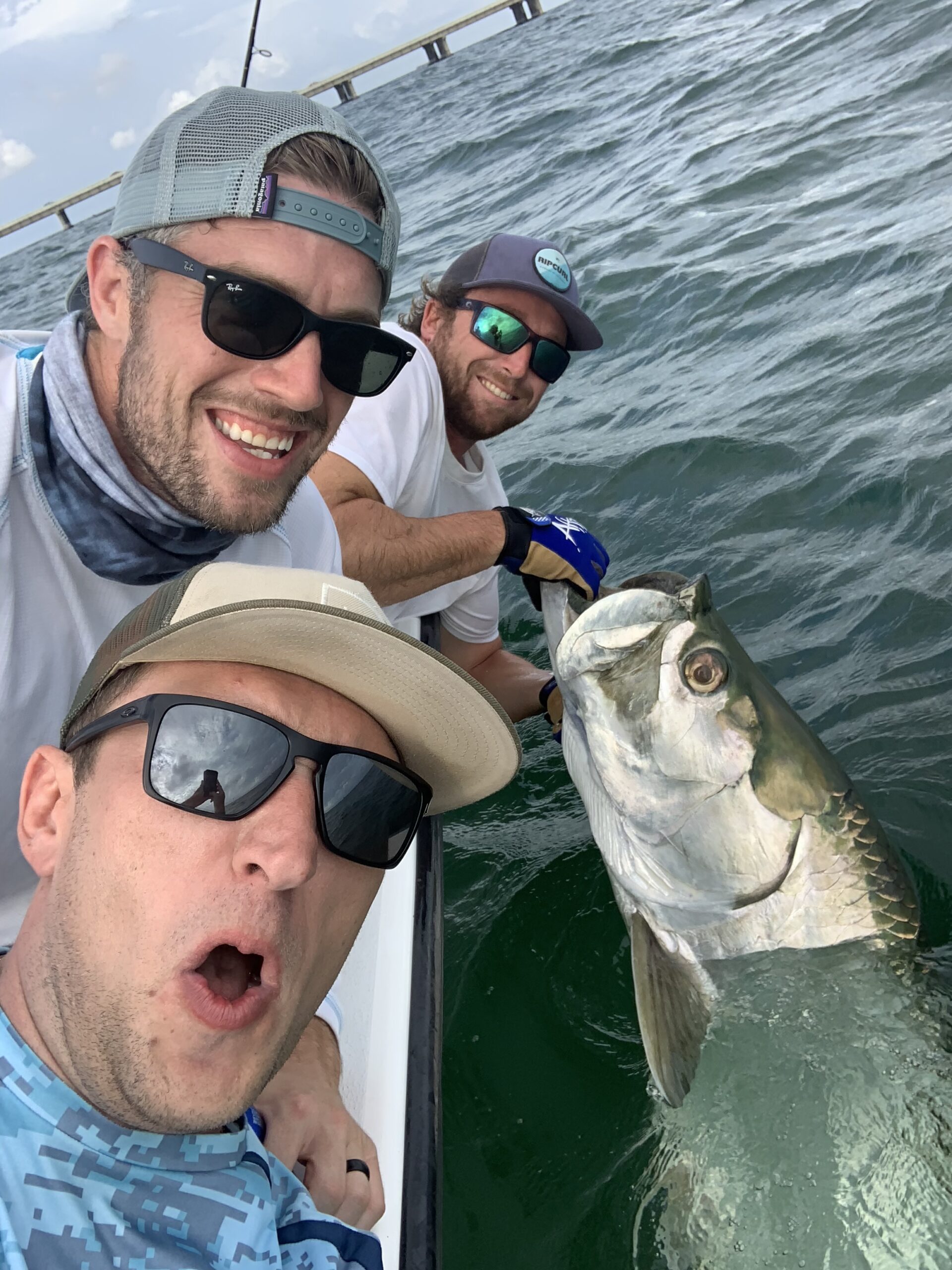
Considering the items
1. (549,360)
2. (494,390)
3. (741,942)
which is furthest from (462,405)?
(741,942)

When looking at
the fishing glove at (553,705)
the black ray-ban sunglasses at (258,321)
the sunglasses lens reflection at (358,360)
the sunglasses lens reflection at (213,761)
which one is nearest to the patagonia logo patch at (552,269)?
Answer: the fishing glove at (553,705)

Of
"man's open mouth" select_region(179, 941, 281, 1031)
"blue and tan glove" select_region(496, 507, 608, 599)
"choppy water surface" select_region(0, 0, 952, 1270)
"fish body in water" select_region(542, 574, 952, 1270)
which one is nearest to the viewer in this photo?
"man's open mouth" select_region(179, 941, 281, 1031)

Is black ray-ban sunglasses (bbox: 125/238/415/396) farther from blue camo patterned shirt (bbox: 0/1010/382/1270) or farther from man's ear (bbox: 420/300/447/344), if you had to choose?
man's ear (bbox: 420/300/447/344)

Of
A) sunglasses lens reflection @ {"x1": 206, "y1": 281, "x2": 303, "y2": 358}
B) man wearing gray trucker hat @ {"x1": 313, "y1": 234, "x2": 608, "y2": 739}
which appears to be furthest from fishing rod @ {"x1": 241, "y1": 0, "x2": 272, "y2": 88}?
sunglasses lens reflection @ {"x1": 206, "y1": 281, "x2": 303, "y2": 358}

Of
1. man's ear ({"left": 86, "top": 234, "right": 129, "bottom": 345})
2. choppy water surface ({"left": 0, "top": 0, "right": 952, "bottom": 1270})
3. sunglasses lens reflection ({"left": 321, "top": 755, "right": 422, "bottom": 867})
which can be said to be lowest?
choppy water surface ({"left": 0, "top": 0, "right": 952, "bottom": 1270})

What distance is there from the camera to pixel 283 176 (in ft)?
6.18

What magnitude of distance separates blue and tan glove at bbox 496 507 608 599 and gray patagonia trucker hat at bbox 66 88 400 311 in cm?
124

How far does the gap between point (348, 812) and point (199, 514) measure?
76cm

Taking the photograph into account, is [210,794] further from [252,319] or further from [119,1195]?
[252,319]

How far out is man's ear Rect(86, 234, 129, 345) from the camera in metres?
1.94

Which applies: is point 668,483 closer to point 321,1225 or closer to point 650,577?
point 650,577

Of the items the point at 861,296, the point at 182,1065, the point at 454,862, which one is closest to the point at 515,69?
the point at 861,296

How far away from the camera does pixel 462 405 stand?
3.81 meters

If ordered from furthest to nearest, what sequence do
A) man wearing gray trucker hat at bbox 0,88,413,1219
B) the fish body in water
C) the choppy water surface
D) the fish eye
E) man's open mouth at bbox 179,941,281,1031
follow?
the choppy water surface
the fish eye
the fish body in water
man wearing gray trucker hat at bbox 0,88,413,1219
man's open mouth at bbox 179,941,281,1031
